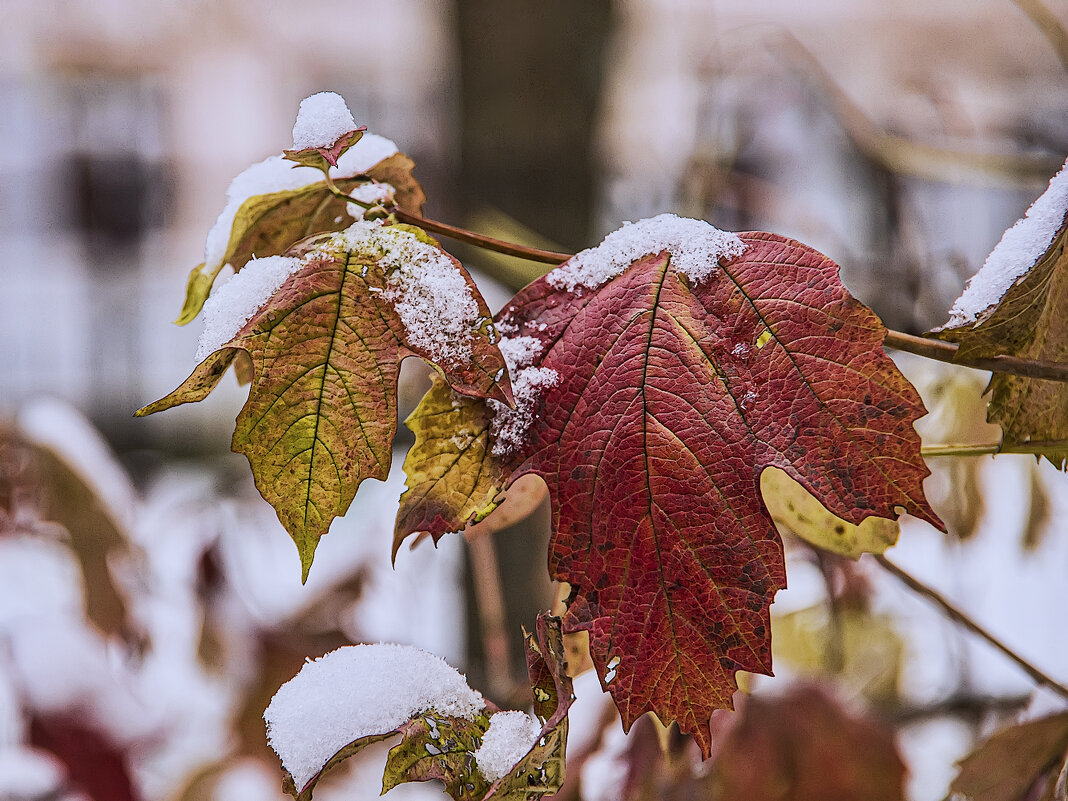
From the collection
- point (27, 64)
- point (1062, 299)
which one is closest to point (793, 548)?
point (1062, 299)

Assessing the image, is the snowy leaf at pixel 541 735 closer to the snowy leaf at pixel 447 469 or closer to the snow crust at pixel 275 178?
the snowy leaf at pixel 447 469

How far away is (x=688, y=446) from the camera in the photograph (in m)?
0.31

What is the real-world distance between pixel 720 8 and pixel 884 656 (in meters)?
4.76

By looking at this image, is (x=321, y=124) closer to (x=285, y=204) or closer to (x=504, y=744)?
(x=285, y=204)

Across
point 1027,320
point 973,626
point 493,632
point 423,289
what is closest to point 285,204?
point 423,289

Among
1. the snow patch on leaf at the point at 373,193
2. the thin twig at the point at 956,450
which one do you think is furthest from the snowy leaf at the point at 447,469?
the thin twig at the point at 956,450

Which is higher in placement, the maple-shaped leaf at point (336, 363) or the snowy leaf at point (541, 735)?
the maple-shaped leaf at point (336, 363)

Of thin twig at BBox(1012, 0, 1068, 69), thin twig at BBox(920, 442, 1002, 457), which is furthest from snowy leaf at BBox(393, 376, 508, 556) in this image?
thin twig at BBox(1012, 0, 1068, 69)

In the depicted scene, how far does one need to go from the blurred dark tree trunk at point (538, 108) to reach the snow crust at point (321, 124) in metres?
0.81

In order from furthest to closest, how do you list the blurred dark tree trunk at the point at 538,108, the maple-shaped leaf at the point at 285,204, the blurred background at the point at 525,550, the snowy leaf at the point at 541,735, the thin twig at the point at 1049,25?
the blurred dark tree trunk at the point at 538,108 → the blurred background at the point at 525,550 → the thin twig at the point at 1049,25 → the maple-shaped leaf at the point at 285,204 → the snowy leaf at the point at 541,735

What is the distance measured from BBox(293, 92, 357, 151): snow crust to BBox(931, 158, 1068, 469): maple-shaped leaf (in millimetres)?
256

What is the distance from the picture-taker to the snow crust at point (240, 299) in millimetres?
326

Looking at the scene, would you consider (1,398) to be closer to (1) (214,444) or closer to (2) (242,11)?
(1) (214,444)

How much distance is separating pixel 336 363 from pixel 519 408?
3.0 inches
